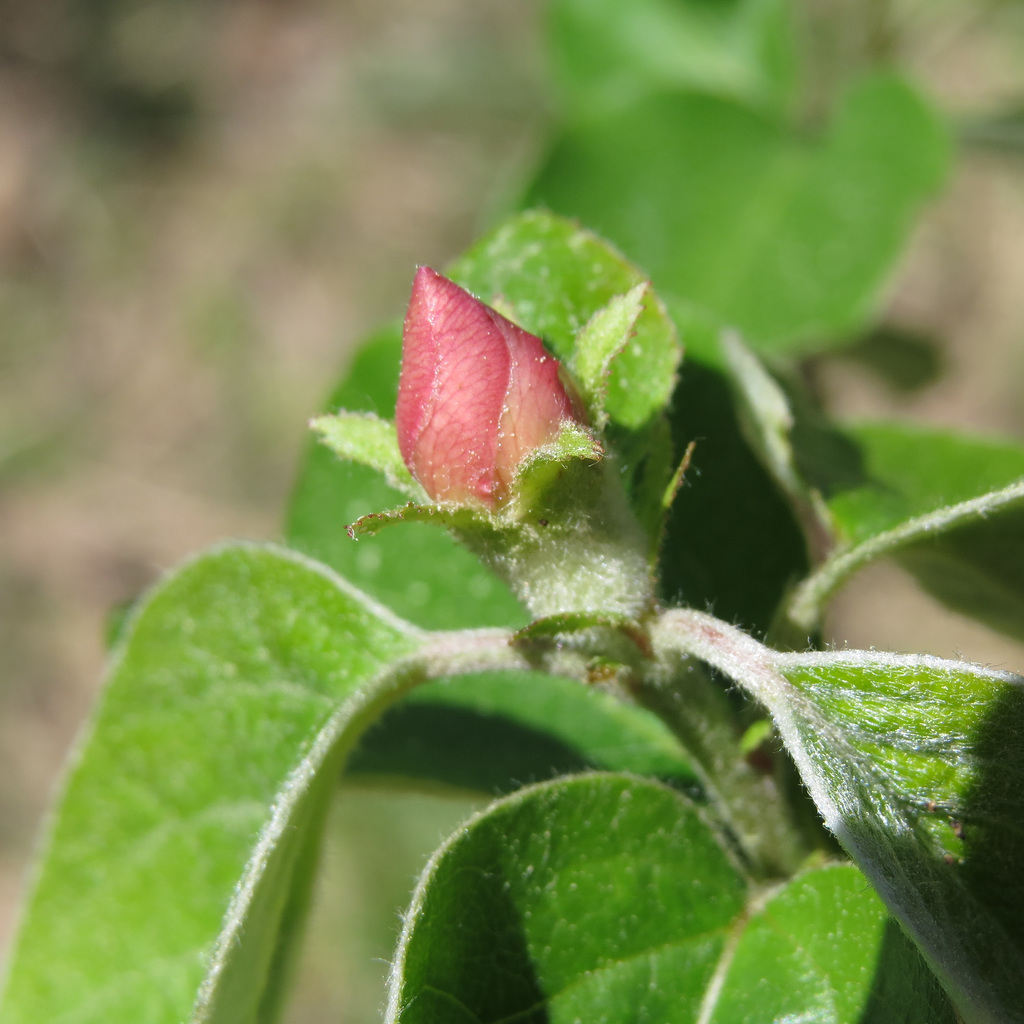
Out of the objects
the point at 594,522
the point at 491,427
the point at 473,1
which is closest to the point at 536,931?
the point at 594,522

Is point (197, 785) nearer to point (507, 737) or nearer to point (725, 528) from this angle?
point (507, 737)

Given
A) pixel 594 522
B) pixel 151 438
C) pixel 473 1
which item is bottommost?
pixel 151 438

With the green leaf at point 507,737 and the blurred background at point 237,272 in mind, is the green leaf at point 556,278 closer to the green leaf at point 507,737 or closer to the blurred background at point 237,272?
the green leaf at point 507,737

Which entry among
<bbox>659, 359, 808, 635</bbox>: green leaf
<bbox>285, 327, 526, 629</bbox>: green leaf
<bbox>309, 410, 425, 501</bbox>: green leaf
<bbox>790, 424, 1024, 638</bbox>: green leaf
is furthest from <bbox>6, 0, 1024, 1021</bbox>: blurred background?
<bbox>309, 410, 425, 501</bbox>: green leaf

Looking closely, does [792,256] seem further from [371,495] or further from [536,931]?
[536,931]

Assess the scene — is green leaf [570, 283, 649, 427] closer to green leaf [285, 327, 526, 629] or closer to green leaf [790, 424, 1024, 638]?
green leaf [790, 424, 1024, 638]

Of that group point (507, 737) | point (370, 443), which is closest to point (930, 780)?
point (370, 443)

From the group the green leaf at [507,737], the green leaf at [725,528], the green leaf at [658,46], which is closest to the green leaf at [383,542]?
the green leaf at [507,737]
